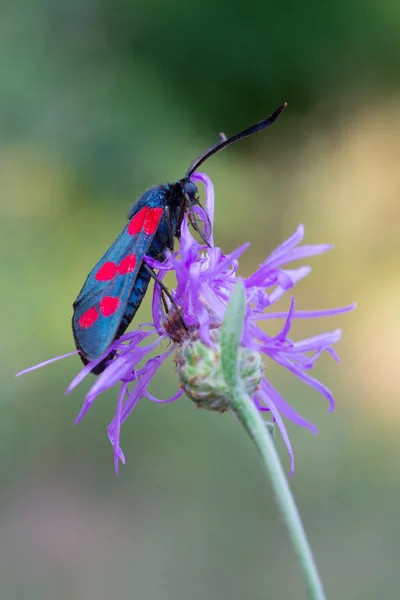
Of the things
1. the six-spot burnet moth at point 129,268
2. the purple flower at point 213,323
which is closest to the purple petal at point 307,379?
the purple flower at point 213,323

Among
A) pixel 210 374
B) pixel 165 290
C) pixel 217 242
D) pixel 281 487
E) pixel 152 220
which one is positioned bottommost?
pixel 281 487

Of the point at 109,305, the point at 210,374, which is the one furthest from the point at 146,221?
the point at 210,374

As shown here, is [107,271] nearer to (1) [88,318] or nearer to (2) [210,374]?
(1) [88,318]

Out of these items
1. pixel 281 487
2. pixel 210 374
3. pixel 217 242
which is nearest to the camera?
pixel 281 487

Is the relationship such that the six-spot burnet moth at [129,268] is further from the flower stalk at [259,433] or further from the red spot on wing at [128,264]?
the flower stalk at [259,433]

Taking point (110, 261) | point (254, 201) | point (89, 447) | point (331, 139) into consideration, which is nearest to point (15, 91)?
point (254, 201)

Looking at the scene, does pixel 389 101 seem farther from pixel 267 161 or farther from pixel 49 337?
pixel 49 337

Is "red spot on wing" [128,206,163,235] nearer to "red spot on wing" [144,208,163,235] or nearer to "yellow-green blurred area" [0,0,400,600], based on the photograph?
"red spot on wing" [144,208,163,235]
